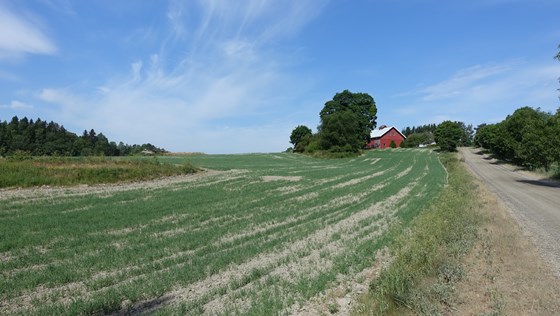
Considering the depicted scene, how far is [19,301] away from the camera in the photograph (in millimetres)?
6902

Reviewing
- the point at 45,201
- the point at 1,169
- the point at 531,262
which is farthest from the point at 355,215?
the point at 1,169

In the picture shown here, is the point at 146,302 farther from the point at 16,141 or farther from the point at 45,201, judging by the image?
the point at 16,141

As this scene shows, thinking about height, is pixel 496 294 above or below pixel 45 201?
below

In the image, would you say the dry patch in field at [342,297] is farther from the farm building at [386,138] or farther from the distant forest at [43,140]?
the farm building at [386,138]

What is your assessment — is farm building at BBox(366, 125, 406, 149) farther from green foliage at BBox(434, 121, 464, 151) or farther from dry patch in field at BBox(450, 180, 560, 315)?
dry patch in field at BBox(450, 180, 560, 315)

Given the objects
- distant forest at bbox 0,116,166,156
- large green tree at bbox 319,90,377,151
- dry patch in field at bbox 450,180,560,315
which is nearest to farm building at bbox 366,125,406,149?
large green tree at bbox 319,90,377,151

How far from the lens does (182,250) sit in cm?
1038

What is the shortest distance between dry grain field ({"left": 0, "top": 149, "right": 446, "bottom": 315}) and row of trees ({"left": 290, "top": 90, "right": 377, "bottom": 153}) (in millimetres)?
54829

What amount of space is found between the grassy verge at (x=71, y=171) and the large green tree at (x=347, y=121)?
1838 inches

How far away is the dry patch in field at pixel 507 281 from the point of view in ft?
20.9

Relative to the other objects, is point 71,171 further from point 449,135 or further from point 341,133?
point 449,135

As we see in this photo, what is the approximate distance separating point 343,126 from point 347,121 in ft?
4.89

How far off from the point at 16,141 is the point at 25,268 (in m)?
90.4

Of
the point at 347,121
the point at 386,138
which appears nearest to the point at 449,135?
the point at 386,138
